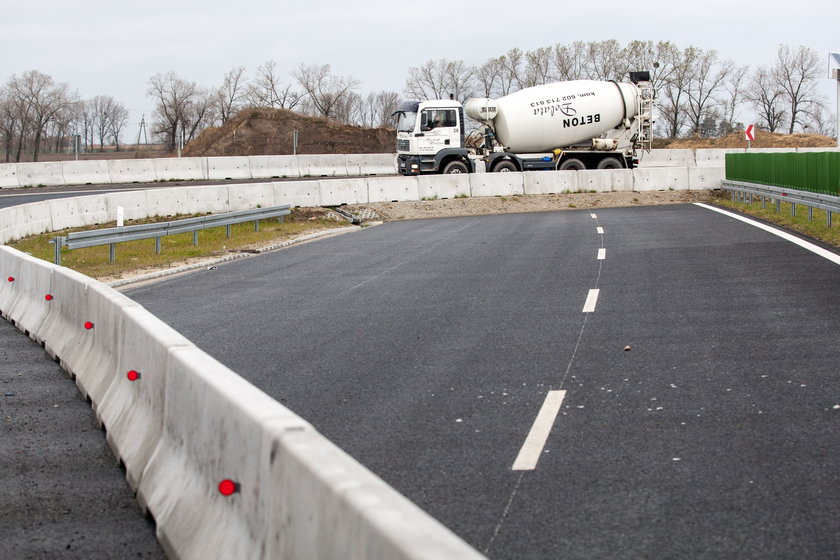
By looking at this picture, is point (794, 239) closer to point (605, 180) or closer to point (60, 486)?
point (60, 486)

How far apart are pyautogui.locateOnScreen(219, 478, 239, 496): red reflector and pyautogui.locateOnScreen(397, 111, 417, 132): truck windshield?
115ft

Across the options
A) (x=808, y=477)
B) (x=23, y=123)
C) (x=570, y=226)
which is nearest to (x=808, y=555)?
(x=808, y=477)

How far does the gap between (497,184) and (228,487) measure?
33.6m

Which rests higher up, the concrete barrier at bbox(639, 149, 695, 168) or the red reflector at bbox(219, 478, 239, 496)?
the concrete barrier at bbox(639, 149, 695, 168)

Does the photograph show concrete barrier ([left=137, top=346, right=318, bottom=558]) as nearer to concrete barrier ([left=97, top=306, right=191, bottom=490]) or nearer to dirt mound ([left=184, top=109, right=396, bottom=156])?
concrete barrier ([left=97, top=306, right=191, bottom=490])

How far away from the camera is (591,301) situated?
12.8 metres

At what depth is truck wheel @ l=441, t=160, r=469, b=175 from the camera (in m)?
38.6

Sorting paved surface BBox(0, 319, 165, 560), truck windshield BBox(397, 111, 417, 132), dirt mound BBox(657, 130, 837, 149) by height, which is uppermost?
dirt mound BBox(657, 130, 837, 149)

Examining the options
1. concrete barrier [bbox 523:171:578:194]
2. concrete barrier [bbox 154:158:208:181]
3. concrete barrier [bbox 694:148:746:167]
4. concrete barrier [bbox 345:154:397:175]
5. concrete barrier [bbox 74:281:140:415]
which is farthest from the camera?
concrete barrier [bbox 694:148:746:167]

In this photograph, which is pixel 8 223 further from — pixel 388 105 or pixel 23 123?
pixel 388 105

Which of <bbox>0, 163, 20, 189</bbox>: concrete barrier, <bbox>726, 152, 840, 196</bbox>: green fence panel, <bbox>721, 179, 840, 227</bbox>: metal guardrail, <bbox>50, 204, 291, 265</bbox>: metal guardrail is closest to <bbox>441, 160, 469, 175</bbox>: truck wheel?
<bbox>721, 179, 840, 227</bbox>: metal guardrail

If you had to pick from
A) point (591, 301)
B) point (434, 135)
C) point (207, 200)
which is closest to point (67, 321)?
point (591, 301)

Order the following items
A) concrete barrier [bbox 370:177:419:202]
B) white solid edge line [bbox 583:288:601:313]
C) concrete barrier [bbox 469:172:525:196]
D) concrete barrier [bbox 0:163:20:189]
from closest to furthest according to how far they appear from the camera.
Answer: white solid edge line [bbox 583:288:601:313] < concrete barrier [bbox 370:177:419:202] < concrete barrier [bbox 469:172:525:196] < concrete barrier [bbox 0:163:20:189]

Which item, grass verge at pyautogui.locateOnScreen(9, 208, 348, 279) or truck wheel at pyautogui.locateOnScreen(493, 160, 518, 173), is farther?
truck wheel at pyautogui.locateOnScreen(493, 160, 518, 173)
